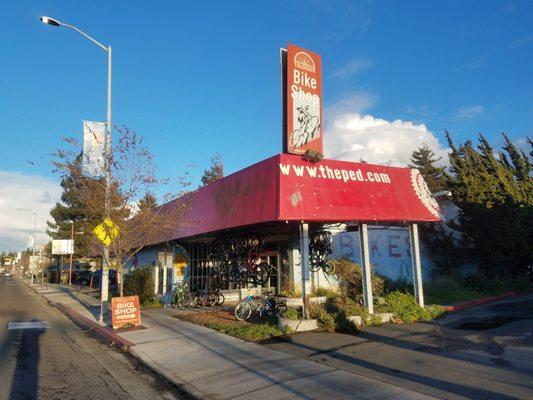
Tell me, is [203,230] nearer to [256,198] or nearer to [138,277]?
[256,198]

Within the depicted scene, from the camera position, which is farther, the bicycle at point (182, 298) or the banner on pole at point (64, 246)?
the banner on pole at point (64, 246)

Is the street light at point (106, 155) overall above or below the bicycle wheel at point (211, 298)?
above

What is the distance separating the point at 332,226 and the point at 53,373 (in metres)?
9.94

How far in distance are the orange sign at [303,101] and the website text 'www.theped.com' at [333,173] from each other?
0.61 meters

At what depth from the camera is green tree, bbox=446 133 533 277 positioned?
20.0 meters

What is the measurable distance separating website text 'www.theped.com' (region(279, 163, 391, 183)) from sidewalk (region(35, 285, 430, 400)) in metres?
4.59

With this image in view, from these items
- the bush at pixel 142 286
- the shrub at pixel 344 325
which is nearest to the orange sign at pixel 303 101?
the shrub at pixel 344 325

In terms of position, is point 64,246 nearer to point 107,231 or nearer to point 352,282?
point 107,231

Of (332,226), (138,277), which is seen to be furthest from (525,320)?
(138,277)

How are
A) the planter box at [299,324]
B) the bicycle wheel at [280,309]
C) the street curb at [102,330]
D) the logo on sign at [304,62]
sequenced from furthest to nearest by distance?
the logo on sign at [304,62], the bicycle wheel at [280,309], the planter box at [299,324], the street curb at [102,330]

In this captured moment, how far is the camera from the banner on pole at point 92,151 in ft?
47.5

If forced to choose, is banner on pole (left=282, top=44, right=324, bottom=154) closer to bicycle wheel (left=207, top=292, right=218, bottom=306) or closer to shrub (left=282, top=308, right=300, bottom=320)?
shrub (left=282, top=308, right=300, bottom=320)

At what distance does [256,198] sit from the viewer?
12523mm

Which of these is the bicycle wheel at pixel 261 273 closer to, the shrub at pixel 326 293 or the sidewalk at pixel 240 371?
the shrub at pixel 326 293
